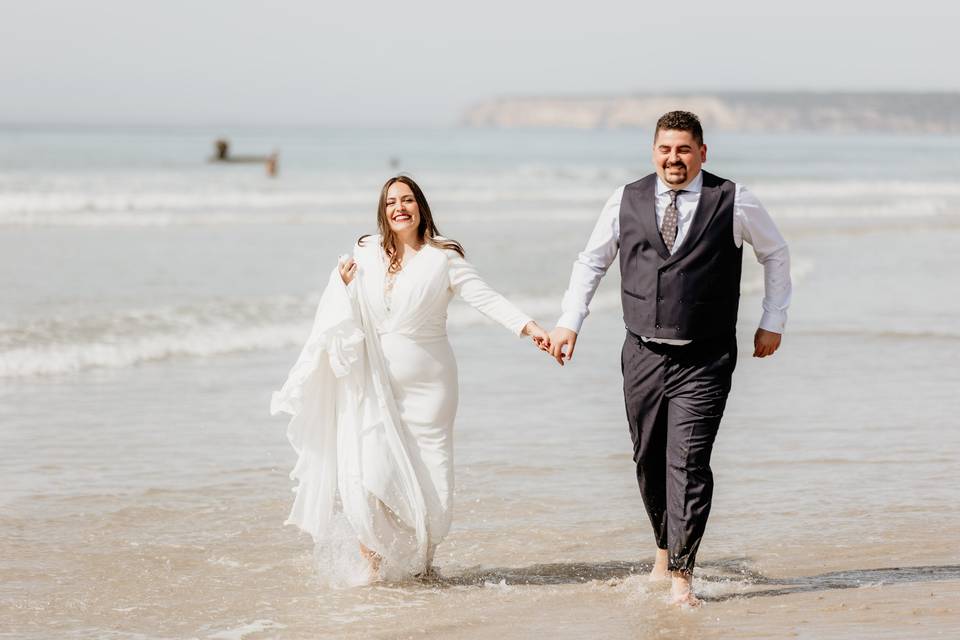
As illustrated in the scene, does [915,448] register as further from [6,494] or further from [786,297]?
[6,494]

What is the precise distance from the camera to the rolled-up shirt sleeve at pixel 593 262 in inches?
182

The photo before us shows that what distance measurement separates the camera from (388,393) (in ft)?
16.2

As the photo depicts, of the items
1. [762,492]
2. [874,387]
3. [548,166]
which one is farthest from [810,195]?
[762,492]

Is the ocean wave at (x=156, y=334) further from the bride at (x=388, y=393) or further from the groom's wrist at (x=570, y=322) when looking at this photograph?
the groom's wrist at (x=570, y=322)

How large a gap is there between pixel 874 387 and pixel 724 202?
4.77 metres

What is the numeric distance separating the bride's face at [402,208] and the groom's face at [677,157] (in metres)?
1.04

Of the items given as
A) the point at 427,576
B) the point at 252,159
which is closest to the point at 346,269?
the point at 427,576

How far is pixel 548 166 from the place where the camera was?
58.8 meters

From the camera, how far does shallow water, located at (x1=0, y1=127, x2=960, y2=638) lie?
15.1 feet

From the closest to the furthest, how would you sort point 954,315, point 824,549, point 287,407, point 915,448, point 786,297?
1. point 786,297
2. point 287,407
3. point 824,549
4. point 915,448
5. point 954,315

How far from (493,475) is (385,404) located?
186 centimetres

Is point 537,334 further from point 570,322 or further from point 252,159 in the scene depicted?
point 252,159

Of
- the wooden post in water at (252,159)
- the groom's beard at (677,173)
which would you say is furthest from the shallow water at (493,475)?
the wooden post in water at (252,159)

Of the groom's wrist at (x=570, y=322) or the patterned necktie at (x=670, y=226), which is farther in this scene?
the groom's wrist at (x=570, y=322)
